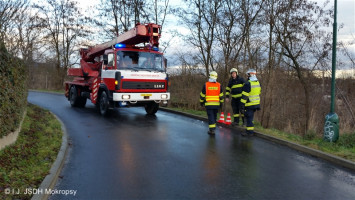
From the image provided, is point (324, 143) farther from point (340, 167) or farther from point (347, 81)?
point (347, 81)

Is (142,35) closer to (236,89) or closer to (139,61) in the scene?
(139,61)

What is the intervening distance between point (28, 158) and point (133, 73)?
602cm

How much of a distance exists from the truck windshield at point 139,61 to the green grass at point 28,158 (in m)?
3.92

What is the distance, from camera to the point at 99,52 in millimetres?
13492

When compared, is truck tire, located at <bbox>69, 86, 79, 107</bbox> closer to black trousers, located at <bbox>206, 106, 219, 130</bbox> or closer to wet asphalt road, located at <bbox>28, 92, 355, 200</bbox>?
wet asphalt road, located at <bbox>28, 92, 355, 200</bbox>

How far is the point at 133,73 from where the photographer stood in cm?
Answer: 1077

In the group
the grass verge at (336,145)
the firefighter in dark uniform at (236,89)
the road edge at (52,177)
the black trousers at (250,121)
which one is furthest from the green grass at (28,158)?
the grass verge at (336,145)

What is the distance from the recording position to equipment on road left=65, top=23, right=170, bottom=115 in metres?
10.6

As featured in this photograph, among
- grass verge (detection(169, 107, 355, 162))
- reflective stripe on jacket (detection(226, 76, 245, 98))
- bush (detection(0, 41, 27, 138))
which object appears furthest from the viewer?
reflective stripe on jacket (detection(226, 76, 245, 98))

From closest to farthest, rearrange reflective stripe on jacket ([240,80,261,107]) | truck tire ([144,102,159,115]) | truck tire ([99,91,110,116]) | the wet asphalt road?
the wet asphalt road
reflective stripe on jacket ([240,80,261,107])
truck tire ([99,91,110,116])
truck tire ([144,102,159,115])

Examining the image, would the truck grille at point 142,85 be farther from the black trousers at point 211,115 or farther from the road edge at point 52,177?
the road edge at point 52,177

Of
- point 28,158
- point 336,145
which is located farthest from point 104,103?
point 336,145

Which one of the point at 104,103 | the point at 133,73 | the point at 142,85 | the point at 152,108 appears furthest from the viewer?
the point at 152,108

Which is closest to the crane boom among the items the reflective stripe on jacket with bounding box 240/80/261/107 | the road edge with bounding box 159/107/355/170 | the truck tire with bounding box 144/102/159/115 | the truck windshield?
the truck windshield
